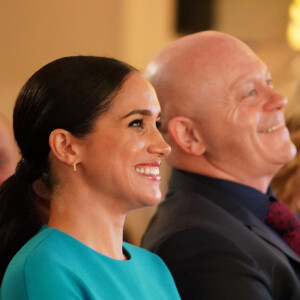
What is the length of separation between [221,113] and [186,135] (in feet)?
0.39

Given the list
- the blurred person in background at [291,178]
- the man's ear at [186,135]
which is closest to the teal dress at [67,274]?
the man's ear at [186,135]

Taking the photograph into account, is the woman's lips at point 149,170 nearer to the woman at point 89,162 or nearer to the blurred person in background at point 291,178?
the woman at point 89,162

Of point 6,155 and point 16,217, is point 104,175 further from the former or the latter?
point 6,155

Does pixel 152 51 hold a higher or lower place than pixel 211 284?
lower

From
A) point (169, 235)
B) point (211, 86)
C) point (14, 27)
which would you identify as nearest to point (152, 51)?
point (14, 27)

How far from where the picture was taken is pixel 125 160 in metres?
1.24

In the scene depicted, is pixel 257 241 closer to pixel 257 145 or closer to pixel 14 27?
pixel 257 145

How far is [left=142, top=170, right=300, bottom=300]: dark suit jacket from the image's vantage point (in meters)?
1.56

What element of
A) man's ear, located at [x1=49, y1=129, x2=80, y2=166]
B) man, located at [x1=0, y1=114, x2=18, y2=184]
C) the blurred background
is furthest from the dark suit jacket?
the blurred background

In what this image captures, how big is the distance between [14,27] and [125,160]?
132 inches

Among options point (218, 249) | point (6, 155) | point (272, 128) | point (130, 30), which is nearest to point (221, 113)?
point (272, 128)

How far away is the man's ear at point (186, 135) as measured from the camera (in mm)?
1905

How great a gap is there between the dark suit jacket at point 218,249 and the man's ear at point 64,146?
511 mm

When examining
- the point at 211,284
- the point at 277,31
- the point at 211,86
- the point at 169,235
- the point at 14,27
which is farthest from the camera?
the point at 277,31
